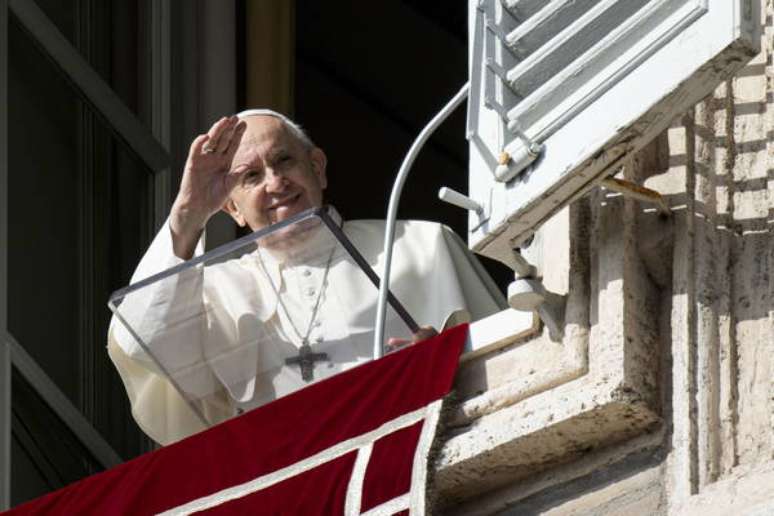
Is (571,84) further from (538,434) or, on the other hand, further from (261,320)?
(261,320)

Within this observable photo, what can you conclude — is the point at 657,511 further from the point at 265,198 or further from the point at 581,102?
the point at 265,198

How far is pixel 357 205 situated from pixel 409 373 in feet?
11.2

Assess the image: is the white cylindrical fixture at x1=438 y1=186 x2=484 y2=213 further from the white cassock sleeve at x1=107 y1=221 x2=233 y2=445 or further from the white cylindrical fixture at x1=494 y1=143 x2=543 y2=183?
the white cassock sleeve at x1=107 y1=221 x2=233 y2=445

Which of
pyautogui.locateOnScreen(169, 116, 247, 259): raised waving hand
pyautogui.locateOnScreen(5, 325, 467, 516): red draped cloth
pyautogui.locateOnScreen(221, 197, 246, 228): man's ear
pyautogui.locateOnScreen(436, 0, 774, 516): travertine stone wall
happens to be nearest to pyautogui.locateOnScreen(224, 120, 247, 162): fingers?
pyautogui.locateOnScreen(169, 116, 247, 259): raised waving hand

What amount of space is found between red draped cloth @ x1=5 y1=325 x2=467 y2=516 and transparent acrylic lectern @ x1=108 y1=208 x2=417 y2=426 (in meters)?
0.28

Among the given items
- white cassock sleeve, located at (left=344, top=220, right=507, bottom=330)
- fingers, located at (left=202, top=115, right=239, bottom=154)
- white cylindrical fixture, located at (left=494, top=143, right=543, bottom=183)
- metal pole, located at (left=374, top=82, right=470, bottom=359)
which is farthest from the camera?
white cassock sleeve, located at (left=344, top=220, right=507, bottom=330)

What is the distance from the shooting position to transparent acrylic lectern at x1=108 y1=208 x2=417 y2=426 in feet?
20.3

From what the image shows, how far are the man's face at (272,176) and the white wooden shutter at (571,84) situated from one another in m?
1.18

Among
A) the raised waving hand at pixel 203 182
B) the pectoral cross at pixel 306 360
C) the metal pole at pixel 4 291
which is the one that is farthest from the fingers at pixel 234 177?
the metal pole at pixel 4 291

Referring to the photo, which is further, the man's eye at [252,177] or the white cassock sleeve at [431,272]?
the man's eye at [252,177]

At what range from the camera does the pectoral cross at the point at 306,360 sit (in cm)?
622

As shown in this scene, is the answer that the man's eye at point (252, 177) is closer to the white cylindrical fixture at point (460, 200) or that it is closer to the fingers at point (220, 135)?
the fingers at point (220, 135)

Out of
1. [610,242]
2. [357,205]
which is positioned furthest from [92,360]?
[610,242]

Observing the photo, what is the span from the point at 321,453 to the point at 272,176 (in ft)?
3.66
